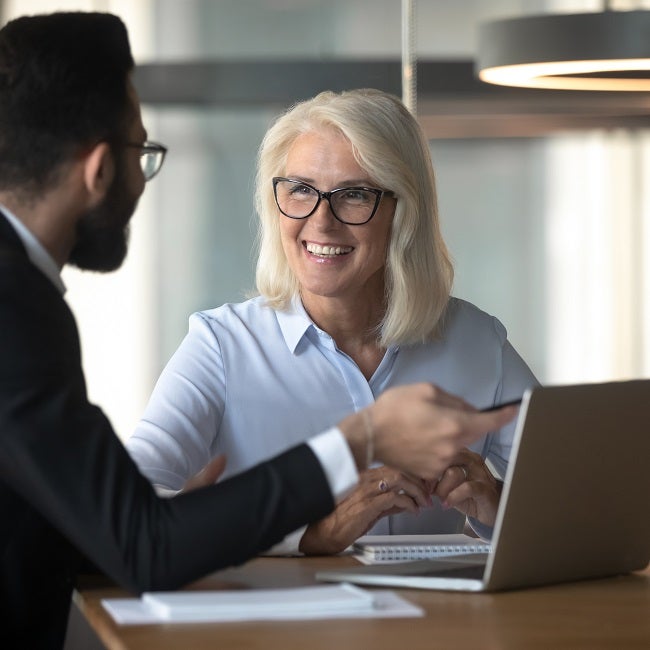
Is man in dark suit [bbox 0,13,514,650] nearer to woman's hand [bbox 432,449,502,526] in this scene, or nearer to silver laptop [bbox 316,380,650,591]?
silver laptop [bbox 316,380,650,591]

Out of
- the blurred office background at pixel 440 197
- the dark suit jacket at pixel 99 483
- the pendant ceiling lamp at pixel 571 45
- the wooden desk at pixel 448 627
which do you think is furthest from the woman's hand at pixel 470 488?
the blurred office background at pixel 440 197

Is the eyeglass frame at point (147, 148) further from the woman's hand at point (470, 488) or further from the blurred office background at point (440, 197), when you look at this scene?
the blurred office background at point (440, 197)


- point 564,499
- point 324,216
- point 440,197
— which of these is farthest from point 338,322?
point 440,197

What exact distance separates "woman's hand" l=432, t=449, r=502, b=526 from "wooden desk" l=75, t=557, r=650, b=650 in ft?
1.19

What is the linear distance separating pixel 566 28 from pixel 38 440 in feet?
4.94

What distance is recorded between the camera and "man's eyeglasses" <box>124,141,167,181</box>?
1.84m

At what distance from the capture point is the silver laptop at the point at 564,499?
1.65m

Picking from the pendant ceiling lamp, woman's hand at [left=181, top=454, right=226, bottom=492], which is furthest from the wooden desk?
the pendant ceiling lamp

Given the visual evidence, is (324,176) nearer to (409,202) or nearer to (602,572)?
(409,202)

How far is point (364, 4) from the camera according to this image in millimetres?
5496

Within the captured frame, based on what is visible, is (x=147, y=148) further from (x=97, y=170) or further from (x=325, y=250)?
(x=325, y=250)

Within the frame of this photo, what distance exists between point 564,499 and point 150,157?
30.7 inches

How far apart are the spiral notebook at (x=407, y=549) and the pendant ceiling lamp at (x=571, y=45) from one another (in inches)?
40.9

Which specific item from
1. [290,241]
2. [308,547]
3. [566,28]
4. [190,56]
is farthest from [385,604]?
[190,56]
